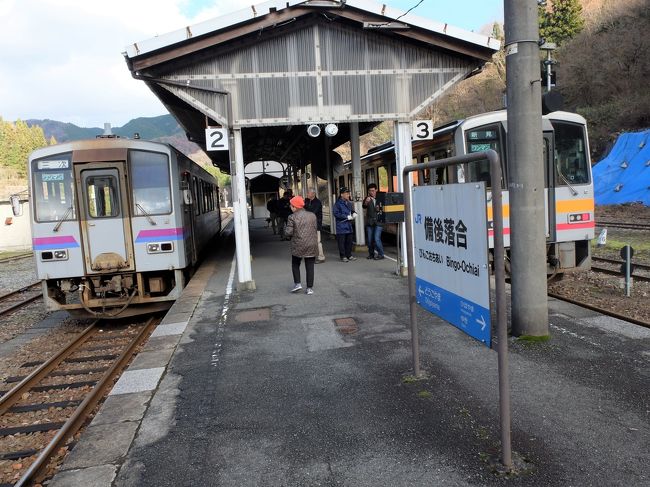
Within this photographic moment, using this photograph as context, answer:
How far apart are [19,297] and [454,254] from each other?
40.5ft

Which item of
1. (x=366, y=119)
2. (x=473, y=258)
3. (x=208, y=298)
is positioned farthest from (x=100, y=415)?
(x=366, y=119)

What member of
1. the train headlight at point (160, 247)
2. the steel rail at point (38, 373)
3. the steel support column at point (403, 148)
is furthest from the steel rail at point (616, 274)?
the steel rail at point (38, 373)

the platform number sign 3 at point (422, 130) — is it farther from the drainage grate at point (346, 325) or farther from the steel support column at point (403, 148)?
the drainage grate at point (346, 325)

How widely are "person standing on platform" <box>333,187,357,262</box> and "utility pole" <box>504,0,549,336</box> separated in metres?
6.20

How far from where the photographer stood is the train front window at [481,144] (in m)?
8.50

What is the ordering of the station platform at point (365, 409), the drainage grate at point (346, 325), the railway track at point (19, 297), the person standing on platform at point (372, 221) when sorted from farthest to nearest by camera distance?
the person standing on platform at point (372, 221)
the railway track at point (19, 297)
the drainage grate at point (346, 325)
the station platform at point (365, 409)

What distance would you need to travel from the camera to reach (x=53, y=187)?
329 inches

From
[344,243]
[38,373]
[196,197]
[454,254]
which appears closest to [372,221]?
[344,243]

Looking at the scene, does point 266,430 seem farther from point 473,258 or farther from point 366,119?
point 366,119

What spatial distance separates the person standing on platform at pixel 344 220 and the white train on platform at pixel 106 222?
3.87 metres

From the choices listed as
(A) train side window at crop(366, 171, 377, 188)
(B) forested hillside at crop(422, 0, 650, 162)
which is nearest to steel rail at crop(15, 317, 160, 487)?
(A) train side window at crop(366, 171, 377, 188)

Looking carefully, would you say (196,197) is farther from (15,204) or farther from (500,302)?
(500,302)

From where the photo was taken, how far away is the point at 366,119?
938 centimetres

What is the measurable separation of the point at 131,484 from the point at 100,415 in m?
1.23
